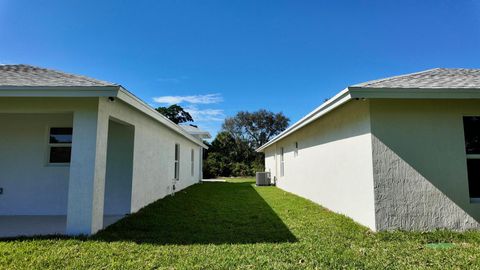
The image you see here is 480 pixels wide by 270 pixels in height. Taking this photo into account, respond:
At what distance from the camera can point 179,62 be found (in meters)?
16.2

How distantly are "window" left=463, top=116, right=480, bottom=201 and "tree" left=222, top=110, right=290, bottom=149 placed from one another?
123ft

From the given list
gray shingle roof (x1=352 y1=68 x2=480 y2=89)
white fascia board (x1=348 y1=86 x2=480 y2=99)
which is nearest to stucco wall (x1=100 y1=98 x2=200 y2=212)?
white fascia board (x1=348 y1=86 x2=480 y2=99)

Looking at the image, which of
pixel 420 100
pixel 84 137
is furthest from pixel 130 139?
pixel 420 100

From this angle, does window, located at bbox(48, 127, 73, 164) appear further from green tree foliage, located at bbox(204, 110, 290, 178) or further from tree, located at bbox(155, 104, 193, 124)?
tree, located at bbox(155, 104, 193, 124)

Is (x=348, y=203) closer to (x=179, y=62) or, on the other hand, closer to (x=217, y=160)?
(x=179, y=62)

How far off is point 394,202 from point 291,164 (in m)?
7.88

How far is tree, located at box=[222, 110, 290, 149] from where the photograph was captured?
4334 cm

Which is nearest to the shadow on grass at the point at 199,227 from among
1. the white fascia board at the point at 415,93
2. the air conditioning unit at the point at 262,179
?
the white fascia board at the point at 415,93

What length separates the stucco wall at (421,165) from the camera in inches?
201

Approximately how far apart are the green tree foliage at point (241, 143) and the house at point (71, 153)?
20657 mm

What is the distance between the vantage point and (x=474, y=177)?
547cm

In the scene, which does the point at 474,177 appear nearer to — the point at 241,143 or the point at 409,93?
the point at 409,93

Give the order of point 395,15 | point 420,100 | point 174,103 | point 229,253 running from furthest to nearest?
point 174,103
point 395,15
point 420,100
point 229,253

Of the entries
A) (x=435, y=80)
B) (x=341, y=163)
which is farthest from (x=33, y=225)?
(x=435, y=80)
